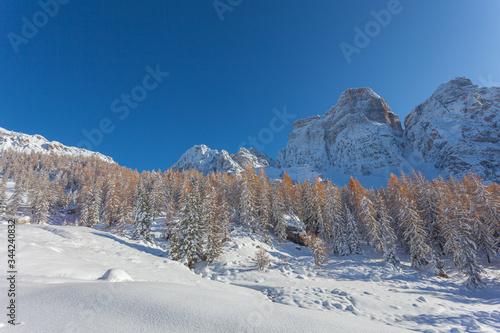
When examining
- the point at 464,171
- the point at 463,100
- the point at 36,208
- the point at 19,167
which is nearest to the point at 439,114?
the point at 463,100

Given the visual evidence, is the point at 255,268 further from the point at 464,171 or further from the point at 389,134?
the point at 389,134

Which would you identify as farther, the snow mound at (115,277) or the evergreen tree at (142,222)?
the evergreen tree at (142,222)

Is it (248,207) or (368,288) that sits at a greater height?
(248,207)

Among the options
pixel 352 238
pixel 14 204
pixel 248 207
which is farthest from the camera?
pixel 14 204

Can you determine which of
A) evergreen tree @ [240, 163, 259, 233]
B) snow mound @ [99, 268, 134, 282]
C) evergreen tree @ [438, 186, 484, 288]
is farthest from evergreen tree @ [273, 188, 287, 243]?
snow mound @ [99, 268, 134, 282]

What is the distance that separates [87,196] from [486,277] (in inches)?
3034

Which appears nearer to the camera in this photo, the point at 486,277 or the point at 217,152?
the point at 486,277

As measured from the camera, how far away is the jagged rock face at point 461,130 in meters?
110

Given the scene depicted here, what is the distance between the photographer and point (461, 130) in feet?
400

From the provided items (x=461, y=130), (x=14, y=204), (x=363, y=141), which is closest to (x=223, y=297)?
(x=14, y=204)

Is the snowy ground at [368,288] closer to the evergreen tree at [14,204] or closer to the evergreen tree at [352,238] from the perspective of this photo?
the evergreen tree at [352,238]

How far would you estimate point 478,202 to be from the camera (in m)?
28.5

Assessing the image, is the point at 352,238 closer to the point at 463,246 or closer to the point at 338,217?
the point at 338,217

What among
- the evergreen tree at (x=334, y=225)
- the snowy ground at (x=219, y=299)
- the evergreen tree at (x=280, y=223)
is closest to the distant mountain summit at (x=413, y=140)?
the evergreen tree at (x=280, y=223)
